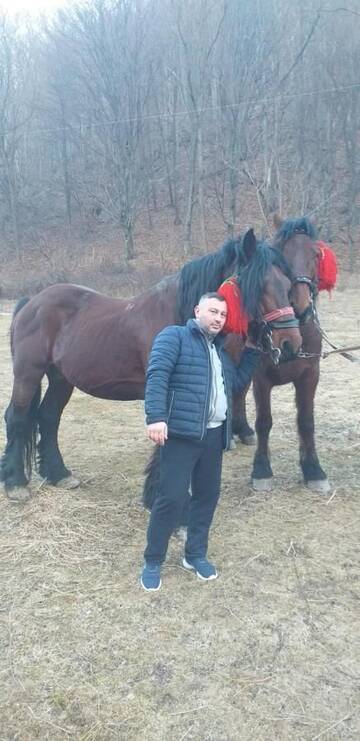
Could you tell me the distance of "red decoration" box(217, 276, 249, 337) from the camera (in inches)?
119

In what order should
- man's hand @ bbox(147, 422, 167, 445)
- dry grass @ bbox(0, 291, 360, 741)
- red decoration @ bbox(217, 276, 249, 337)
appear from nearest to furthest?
1. dry grass @ bbox(0, 291, 360, 741)
2. man's hand @ bbox(147, 422, 167, 445)
3. red decoration @ bbox(217, 276, 249, 337)

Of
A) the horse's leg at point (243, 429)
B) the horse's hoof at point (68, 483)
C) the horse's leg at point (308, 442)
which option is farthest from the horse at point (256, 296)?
the horse's leg at point (243, 429)

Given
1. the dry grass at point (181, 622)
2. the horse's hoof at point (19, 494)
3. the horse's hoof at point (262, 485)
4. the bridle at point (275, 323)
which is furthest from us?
the horse's hoof at point (262, 485)

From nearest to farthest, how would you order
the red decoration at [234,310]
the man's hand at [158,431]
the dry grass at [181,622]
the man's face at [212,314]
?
1. the dry grass at [181,622]
2. the man's hand at [158,431]
3. the man's face at [212,314]
4. the red decoration at [234,310]

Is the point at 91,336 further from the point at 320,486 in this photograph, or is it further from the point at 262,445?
the point at 320,486

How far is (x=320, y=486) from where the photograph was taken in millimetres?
4203

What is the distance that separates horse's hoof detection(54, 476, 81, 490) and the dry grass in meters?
0.11

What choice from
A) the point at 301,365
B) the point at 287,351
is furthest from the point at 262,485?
the point at 287,351

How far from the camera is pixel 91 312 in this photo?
410 cm

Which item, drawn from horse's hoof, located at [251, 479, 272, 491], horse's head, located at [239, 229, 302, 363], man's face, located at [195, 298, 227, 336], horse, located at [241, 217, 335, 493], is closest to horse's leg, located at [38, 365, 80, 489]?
horse's hoof, located at [251, 479, 272, 491]

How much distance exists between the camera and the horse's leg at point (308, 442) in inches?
165

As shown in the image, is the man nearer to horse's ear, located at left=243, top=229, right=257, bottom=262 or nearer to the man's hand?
the man's hand

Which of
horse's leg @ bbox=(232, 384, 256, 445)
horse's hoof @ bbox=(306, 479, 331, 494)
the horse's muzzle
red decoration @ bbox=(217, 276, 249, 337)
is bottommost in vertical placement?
horse's leg @ bbox=(232, 384, 256, 445)

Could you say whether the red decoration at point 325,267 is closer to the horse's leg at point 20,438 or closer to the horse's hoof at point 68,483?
the horse's leg at point 20,438
